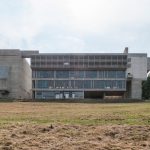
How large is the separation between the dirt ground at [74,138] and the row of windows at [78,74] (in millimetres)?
119723

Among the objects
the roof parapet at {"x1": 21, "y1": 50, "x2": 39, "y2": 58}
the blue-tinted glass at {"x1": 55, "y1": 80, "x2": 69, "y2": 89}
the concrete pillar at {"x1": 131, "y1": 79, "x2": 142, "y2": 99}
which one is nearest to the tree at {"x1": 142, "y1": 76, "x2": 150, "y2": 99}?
the concrete pillar at {"x1": 131, "y1": 79, "x2": 142, "y2": 99}

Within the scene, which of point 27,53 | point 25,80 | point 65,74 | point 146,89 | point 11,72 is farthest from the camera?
point 25,80

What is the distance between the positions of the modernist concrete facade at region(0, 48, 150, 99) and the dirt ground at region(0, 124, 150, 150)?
119 meters

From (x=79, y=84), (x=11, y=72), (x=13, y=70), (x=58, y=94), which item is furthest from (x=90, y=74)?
(x=11, y=72)

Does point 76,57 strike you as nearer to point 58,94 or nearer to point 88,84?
point 88,84

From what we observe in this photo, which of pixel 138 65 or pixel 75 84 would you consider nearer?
pixel 75 84

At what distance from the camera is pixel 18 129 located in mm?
16516

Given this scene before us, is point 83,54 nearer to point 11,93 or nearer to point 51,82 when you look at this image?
point 51,82

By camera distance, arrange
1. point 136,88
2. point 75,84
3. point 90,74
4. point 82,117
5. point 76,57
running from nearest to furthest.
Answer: point 82,117 < point 76,57 < point 75,84 < point 90,74 < point 136,88

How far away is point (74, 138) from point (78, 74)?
402ft

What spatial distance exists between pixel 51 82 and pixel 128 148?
12457 cm

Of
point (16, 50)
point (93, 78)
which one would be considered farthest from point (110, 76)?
point (16, 50)

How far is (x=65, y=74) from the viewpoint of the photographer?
5404 inches

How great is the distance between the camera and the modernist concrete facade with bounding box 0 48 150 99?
444 feet
